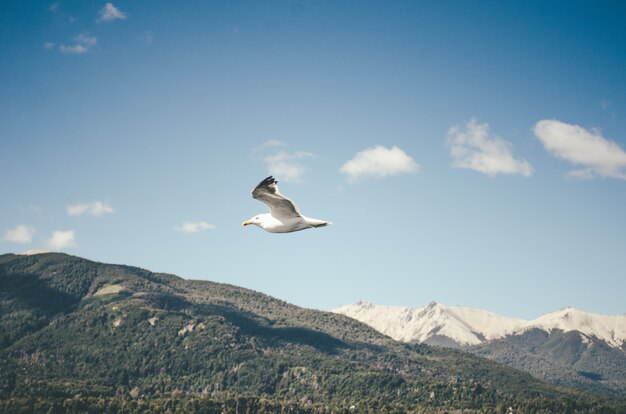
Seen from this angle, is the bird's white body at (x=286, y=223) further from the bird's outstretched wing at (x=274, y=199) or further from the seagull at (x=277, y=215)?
the bird's outstretched wing at (x=274, y=199)

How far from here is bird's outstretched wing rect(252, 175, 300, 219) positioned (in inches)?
2306

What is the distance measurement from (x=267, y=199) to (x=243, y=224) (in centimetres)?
817

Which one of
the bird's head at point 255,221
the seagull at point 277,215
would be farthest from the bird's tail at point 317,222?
the bird's head at point 255,221

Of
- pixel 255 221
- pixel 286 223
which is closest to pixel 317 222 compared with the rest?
pixel 286 223

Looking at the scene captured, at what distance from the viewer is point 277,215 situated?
6247 cm

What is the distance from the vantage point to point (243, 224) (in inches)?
2657

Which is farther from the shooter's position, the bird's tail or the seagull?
the bird's tail

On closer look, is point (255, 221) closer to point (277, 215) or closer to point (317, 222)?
point (277, 215)

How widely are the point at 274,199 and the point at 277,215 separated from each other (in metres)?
3.02

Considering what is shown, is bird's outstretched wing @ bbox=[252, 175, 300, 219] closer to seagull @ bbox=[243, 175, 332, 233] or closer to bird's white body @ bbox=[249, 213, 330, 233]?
seagull @ bbox=[243, 175, 332, 233]

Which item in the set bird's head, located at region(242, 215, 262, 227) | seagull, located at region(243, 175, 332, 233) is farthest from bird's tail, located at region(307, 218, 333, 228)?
bird's head, located at region(242, 215, 262, 227)

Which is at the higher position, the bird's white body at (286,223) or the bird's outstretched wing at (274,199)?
the bird's outstretched wing at (274,199)

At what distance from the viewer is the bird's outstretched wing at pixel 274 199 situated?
192 ft

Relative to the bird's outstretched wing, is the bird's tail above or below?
below
